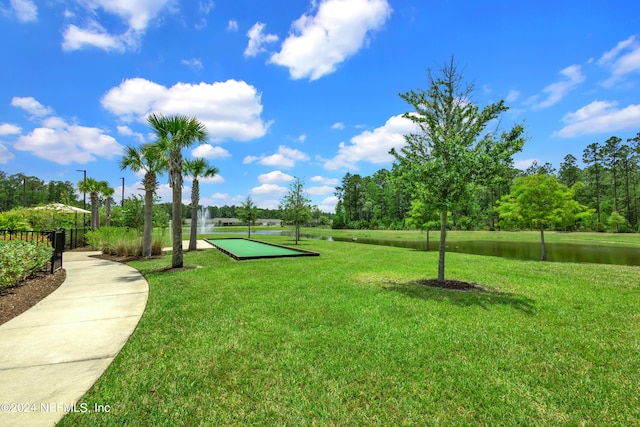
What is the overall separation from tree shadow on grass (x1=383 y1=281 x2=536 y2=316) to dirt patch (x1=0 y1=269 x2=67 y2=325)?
306 inches

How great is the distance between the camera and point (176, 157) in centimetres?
1067

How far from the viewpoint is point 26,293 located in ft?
21.7

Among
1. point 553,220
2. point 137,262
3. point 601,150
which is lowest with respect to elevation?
point 137,262

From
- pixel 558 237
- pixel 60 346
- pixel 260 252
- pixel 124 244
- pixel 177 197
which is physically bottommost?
pixel 558 237

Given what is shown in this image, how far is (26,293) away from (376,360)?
8.06 m

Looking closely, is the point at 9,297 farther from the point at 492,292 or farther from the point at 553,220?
the point at 553,220

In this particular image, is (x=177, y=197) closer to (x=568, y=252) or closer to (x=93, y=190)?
(x=93, y=190)

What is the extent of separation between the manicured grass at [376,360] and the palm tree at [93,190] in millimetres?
20386

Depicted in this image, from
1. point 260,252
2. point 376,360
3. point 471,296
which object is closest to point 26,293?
point 376,360

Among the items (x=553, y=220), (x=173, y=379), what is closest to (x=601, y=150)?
(x=553, y=220)

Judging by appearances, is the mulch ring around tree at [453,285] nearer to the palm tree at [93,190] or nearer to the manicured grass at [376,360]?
the manicured grass at [376,360]

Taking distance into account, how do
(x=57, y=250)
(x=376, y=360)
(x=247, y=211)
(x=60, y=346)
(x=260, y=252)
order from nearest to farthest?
(x=376, y=360) < (x=60, y=346) < (x=57, y=250) < (x=260, y=252) < (x=247, y=211)

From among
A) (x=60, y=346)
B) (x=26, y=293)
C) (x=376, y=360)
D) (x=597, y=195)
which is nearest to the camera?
(x=376, y=360)

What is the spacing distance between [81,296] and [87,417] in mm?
5223
